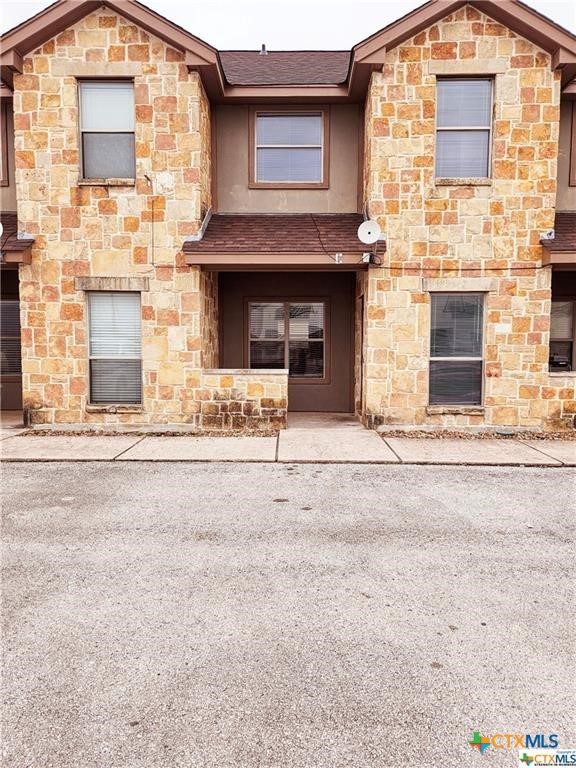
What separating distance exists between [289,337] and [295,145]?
4.18 m

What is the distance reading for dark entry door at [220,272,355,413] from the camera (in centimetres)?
1232

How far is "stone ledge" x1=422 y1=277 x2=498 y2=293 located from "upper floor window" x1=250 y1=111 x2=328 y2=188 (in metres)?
3.30

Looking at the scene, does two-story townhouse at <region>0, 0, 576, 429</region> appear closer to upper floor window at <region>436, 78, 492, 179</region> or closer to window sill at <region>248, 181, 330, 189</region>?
upper floor window at <region>436, 78, 492, 179</region>

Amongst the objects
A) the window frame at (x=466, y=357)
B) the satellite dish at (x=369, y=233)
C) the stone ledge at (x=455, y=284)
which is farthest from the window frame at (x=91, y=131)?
the window frame at (x=466, y=357)

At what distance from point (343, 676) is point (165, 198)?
29.5ft

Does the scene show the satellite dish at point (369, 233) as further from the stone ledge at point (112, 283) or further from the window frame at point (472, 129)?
the stone ledge at point (112, 283)

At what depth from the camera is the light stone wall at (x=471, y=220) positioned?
961 cm

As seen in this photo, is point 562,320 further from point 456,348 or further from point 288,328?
point 288,328

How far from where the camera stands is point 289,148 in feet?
36.9

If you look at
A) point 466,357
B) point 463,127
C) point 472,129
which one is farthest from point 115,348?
point 472,129

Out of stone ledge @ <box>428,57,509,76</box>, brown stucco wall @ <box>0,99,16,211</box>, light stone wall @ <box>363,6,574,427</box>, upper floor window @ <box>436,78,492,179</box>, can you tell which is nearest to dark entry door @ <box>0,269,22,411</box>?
brown stucco wall @ <box>0,99,16,211</box>

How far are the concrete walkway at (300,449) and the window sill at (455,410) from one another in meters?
0.64

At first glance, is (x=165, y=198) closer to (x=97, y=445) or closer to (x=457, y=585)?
(x=97, y=445)

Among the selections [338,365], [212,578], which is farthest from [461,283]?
[212,578]
